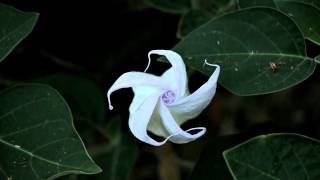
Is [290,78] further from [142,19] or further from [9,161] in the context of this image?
[142,19]

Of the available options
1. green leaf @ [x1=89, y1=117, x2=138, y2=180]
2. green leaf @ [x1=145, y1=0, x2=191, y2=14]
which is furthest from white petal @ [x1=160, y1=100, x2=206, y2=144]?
green leaf @ [x1=145, y1=0, x2=191, y2=14]

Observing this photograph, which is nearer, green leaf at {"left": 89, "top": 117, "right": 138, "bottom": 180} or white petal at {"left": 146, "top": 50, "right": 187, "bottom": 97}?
white petal at {"left": 146, "top": 50, "right": 187, "bottom": 97}

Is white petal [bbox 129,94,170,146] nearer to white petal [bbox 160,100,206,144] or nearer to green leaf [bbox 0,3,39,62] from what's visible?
white petal [bbox 160,100,206,144]

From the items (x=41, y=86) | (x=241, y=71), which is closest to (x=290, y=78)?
(x=241, y=71)

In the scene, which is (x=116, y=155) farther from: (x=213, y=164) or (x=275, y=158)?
(x=275, y=158)

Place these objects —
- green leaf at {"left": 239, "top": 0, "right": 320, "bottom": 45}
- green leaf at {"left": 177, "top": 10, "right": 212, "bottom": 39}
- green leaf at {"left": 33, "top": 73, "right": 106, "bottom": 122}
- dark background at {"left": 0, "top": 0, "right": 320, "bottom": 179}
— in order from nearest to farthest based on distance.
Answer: green leaf at {"left": 239, "top": 0, "right": 320, "bottom": 45}, green leaf at {"left": 177, "top": 10, "right": 212, "bottom": 39}, green leaf at {"left": 33, "top": 73, "right": 106, "bottom": 122}, dark background at {"left": 0, "top": 0, "right": 320, "bottom": 179}

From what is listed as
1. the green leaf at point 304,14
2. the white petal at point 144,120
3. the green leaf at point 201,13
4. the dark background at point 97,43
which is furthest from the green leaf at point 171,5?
the white petal at point 144,120
